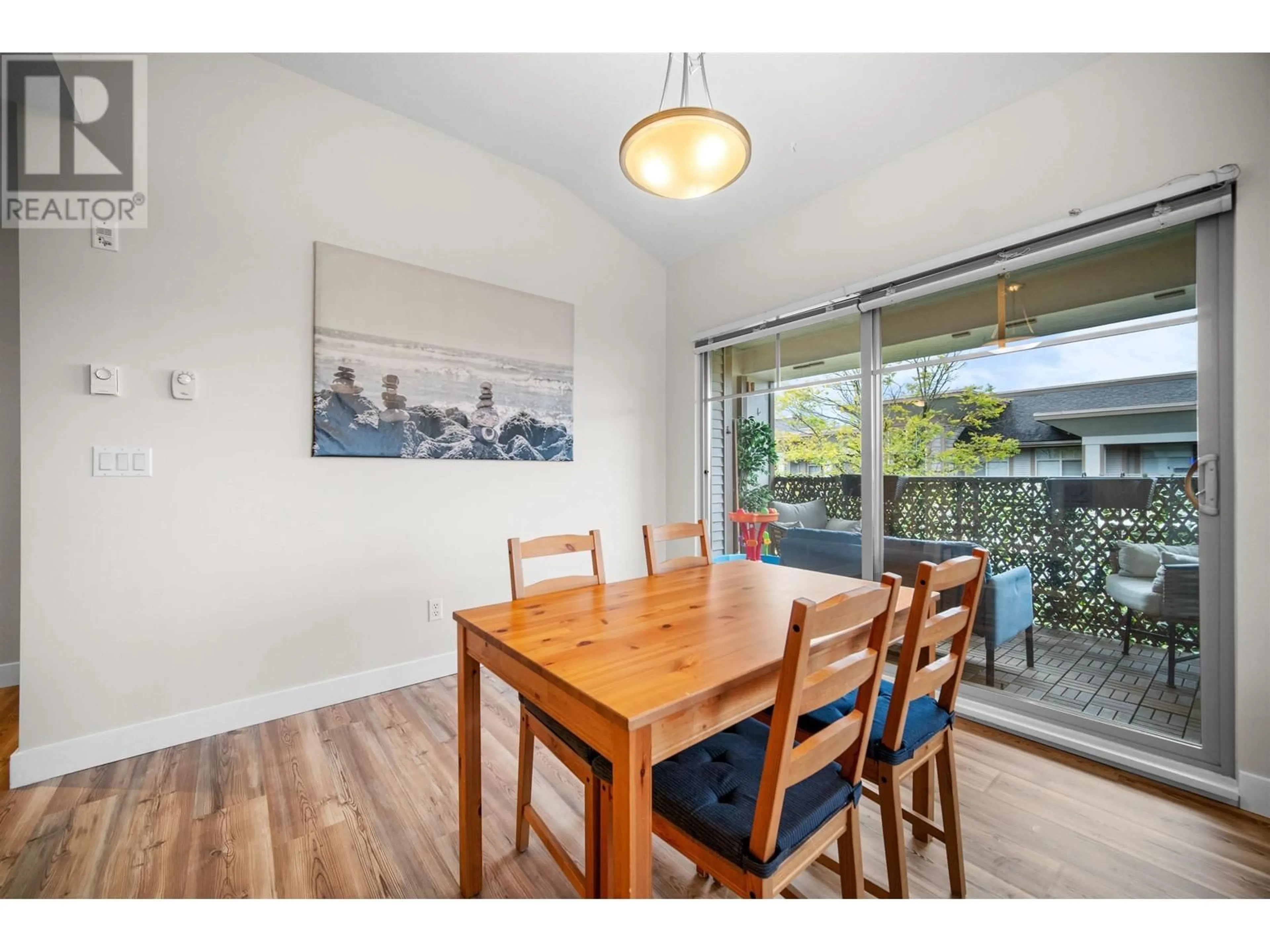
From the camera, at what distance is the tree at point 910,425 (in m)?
2.37

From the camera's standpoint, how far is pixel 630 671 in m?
1.05

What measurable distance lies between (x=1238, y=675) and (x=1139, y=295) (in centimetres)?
141

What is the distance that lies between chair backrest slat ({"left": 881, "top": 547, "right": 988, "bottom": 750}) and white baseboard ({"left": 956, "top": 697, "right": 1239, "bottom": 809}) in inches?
45.5

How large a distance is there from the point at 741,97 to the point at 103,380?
2946mm

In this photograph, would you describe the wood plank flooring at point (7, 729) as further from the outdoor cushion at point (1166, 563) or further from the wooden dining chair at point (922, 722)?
the outdoor cushion at point (1166, 563)

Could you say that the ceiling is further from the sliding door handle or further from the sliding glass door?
the sliding door handle

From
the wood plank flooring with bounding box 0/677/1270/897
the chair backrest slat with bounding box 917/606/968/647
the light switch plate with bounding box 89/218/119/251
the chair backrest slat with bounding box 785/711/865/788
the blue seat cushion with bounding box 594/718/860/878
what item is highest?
the light switch plate with bounding box 89/218/119/251

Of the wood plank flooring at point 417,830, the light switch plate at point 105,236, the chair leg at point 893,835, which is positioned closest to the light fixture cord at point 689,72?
the light switch plate at point 105,236

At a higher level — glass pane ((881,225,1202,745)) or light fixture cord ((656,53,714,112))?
light fixture cord ((656,53,714,112))

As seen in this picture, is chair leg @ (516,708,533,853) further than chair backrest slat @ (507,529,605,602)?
No

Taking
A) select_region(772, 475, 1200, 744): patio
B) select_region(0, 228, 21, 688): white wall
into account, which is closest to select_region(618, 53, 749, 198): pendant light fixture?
select_region(772, 475, 1200, 744): patio

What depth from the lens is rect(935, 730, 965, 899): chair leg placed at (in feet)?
4.31

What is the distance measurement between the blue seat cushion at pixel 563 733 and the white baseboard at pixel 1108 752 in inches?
79.6
